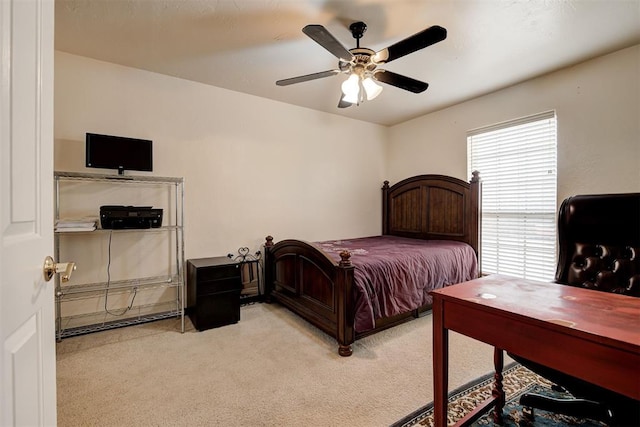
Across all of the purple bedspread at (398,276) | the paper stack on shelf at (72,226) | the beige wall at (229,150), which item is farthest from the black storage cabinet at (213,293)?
the purple bedspread at (398,276)

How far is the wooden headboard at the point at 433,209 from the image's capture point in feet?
11.9

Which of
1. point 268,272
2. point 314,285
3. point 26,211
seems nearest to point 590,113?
point 314,285

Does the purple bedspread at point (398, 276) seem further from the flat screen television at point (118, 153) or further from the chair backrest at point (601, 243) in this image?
the flat screen television at point (118, 153)

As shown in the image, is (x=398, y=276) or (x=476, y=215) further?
(x=476, y=215)

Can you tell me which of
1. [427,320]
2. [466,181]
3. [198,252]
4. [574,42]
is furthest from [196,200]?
[574,42]

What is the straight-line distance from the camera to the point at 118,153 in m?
2.64

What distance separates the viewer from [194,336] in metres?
2.62

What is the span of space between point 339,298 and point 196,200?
6.57ft

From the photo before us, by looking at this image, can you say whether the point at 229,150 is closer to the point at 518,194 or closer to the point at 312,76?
the point at 312,76

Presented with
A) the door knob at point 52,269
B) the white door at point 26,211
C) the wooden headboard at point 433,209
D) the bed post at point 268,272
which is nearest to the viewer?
the white door at point 26,211

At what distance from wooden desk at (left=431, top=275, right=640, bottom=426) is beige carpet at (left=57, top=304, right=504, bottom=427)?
59 cm

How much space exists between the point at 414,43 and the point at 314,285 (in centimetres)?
211

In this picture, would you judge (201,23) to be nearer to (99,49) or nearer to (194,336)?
(99,49)

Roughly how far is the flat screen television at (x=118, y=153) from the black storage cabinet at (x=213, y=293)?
111 cm
